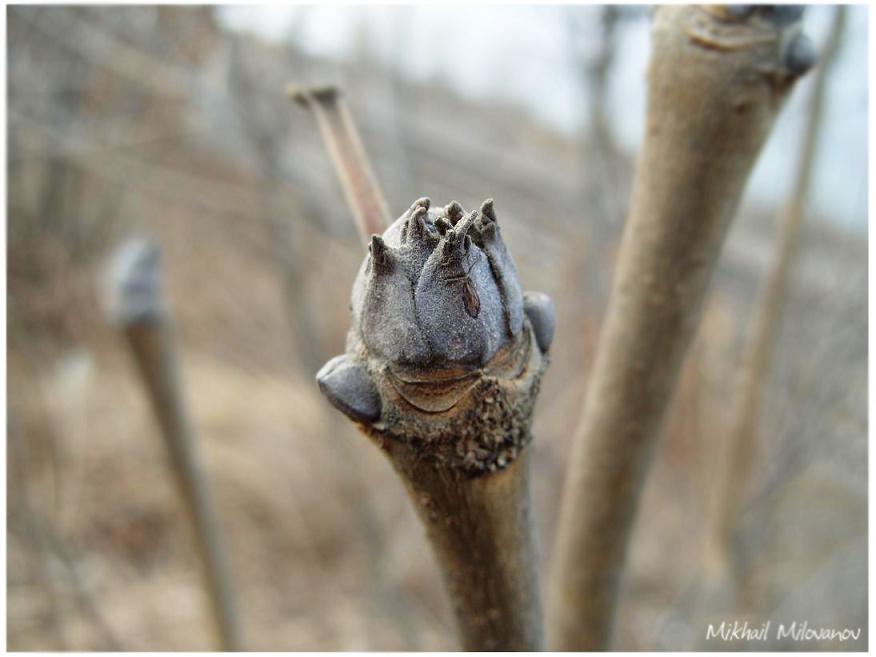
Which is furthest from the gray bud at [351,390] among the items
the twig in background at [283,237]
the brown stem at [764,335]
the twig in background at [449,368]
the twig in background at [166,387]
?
the twig in background at [283,237]

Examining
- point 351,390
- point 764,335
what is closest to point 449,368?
point 351,390

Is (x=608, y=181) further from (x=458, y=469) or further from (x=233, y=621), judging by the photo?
(x=458, y=469)

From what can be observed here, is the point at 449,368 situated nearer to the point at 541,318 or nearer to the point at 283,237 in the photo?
the point at 541,318

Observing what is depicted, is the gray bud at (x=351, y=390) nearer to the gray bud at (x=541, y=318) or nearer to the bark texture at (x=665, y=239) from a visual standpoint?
the gray bud at (x=541, y=318)

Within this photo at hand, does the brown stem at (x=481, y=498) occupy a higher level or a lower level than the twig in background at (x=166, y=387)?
higher

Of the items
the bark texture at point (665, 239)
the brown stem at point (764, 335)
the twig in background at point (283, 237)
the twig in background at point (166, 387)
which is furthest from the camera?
the twig in background at point (283, 237)

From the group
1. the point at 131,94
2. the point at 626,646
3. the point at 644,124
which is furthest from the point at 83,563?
the point at 644,124

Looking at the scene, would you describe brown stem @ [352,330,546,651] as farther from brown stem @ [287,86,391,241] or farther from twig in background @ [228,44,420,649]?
twig in background @ [228,44,420,649]
